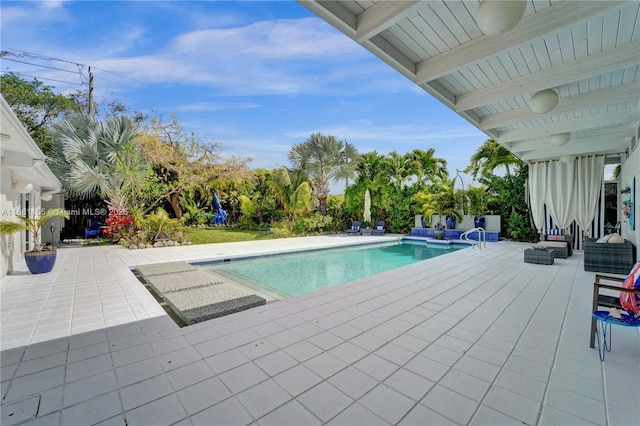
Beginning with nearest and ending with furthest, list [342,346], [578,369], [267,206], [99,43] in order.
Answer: [578,369] < [342,346] < [99,43] < [267,206]

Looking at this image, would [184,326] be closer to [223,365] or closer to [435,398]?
[223,365]

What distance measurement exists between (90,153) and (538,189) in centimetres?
1781

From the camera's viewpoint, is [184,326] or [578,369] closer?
[578,369]

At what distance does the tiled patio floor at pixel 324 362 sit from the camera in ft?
6.47

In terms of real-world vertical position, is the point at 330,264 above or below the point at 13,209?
below

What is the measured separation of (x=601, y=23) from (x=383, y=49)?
2.33 metres

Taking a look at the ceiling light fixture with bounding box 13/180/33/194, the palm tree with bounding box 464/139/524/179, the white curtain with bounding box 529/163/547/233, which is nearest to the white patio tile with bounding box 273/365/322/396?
the ceiling light fixture with bounding box 13/180/33/194

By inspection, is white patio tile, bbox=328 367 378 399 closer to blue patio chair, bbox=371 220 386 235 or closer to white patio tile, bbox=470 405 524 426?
white patio tile, bbox=470 405 524 426

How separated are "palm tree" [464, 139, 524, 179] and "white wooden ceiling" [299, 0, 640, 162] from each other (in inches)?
256

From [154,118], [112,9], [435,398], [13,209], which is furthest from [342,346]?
[154,118]

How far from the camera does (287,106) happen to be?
63.6 feet

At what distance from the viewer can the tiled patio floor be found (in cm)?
197

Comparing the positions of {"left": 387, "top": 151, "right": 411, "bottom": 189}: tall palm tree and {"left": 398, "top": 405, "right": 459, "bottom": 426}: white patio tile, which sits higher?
{"left": 387, "top": 151, "right": 411, "bottom": 189}: tall palm tree

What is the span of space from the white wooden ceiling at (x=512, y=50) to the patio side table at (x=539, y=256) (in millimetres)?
3062
